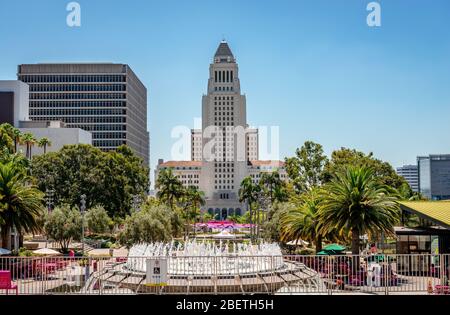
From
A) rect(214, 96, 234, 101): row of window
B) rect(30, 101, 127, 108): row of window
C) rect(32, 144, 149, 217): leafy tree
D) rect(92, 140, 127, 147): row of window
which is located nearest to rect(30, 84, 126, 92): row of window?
rect(30, 101, 127, 108): row of window

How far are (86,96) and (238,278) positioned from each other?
438 ft

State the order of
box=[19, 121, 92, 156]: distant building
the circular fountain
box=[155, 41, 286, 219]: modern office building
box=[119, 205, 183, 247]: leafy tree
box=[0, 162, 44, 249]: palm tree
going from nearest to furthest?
the circular fountain → box=[0, 162, 44, 249]: palm tree → box=[119, 205, 183, 247]: leafy tree → box=[19, 121, 92, 156]: distant building → box=[155, 41, 286, 219]: modern office building

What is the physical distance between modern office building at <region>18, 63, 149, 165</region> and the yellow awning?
122603mm

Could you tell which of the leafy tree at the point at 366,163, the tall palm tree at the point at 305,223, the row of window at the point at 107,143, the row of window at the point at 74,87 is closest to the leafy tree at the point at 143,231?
the tall palm tree at the point at 305,223

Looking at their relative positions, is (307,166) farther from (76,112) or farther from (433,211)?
(76,112)

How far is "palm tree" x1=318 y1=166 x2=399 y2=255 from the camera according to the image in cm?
2969

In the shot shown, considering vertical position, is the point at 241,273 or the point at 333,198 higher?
the point at 333,198

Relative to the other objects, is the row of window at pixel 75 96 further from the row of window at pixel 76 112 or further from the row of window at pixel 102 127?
the row of window at pixel 102 127

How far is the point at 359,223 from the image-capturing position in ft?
98.0

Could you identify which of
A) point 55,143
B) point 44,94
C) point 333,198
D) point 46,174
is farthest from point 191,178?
point 333,198

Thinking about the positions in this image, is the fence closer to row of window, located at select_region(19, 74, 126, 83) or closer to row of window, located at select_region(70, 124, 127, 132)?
row of window, located at select_region(70, 124, 127, 132)

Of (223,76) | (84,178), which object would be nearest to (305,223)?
(84,178)

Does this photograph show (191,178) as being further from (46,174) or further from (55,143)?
(46,174)

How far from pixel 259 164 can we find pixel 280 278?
172877 millimetres
